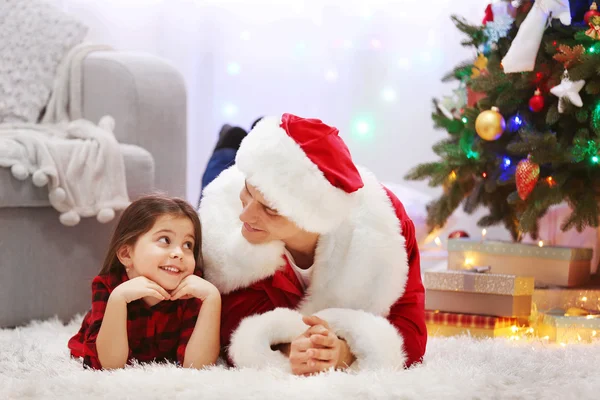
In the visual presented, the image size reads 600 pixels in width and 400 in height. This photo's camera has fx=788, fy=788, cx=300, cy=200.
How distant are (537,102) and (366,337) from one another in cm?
92

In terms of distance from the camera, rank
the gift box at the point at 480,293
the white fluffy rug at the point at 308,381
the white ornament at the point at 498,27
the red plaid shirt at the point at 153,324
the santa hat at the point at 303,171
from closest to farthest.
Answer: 1. the white fluffy rug at the point at 308,381
2. the santa hat at the point at 303,171
3. the red plaid shirt at the point at 153,324
4. the gift box at the point at 480,293
5. the white ornament at the point at 498,27

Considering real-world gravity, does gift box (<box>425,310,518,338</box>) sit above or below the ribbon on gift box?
below

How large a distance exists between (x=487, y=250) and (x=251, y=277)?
93 cm

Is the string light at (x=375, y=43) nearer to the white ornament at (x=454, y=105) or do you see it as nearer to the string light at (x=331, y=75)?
the string light at (x=331, y=75)

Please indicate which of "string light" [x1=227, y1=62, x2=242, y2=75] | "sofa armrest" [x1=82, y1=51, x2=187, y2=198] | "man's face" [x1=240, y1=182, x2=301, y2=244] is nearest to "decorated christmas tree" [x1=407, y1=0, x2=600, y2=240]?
"sofa armrest" [x1=82, y1=51, x2=187, y2=198]

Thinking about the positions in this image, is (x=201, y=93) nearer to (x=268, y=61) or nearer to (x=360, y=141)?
(x=268, y=61)

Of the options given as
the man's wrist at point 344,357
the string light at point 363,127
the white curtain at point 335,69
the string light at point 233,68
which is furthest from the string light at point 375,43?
the man's wrist at point 344,357

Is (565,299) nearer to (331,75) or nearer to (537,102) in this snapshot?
(537,102)

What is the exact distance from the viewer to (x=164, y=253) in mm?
1360

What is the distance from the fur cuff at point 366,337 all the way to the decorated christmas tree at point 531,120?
74cm

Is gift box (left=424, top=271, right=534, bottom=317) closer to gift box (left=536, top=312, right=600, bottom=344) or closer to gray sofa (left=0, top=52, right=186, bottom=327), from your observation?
gift box (left=536, top=312, right=600, bottom=344)

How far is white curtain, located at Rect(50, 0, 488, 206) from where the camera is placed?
3.40m

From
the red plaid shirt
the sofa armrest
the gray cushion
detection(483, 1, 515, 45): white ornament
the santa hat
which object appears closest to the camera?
the santa hat

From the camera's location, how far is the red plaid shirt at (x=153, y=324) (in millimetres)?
1372
